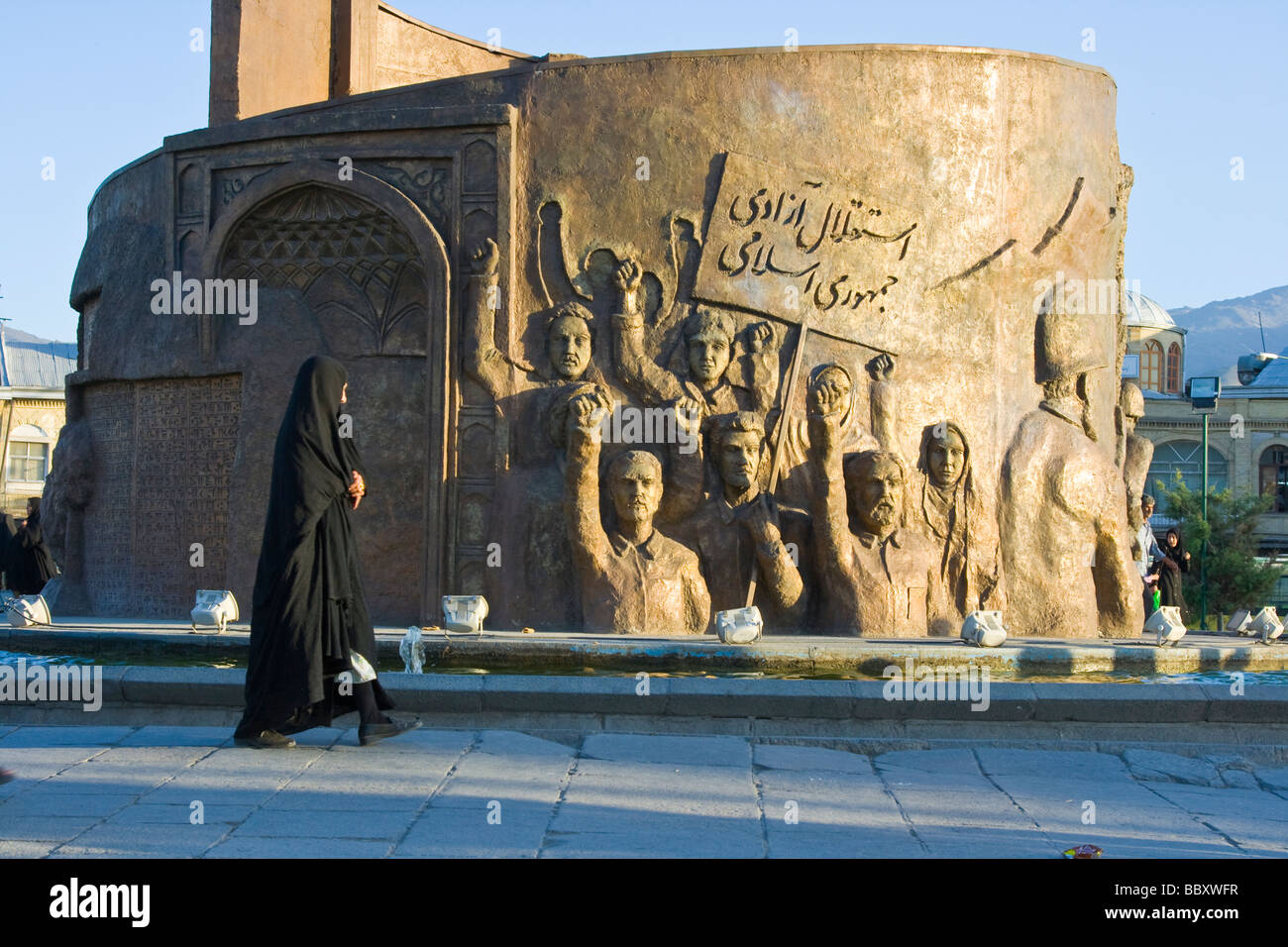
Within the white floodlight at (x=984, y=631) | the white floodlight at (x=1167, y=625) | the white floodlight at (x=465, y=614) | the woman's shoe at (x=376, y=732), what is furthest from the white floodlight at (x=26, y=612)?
the white floodlight at (x=1167, y=625)

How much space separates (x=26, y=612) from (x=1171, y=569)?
33.9 ft

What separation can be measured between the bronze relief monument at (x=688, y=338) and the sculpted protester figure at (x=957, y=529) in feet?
0.08

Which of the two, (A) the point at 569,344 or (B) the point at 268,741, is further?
(A) the point at 569,344

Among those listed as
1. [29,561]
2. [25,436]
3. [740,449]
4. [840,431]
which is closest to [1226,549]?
[840,431]

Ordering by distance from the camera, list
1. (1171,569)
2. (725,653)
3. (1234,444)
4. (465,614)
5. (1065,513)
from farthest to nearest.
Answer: (1234,444) → (1171,569) → (1065,513) → (465,614) → (725,653)

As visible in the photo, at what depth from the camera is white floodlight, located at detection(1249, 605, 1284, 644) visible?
9.84 meters

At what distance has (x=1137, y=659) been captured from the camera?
28.6 feet

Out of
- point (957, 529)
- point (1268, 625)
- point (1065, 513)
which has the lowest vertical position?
point (1268, 625)

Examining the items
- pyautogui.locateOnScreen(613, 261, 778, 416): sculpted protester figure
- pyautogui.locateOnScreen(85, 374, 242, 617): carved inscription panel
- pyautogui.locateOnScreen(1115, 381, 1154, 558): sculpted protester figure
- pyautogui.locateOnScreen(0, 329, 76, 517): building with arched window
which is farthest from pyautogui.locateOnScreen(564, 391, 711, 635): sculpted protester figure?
pyautogui.locateOnScreen(0, 329, 76, 517): building with arched window

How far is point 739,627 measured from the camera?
8.48m

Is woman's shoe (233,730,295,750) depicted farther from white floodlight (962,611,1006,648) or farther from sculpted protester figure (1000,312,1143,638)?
sculpted protester figure (1000,312,1143,638)

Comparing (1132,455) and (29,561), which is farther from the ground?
(1132,455)

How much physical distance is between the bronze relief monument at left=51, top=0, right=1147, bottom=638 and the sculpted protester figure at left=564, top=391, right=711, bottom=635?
0.07 ft

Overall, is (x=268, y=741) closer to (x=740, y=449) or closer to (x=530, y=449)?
(x=530, y=449)
